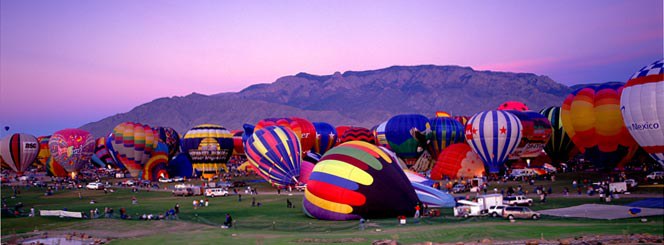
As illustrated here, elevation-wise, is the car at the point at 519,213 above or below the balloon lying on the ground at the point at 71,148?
below

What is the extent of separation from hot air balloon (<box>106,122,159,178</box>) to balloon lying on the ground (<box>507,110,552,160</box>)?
127 ft

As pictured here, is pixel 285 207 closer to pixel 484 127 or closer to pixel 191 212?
pixel 191 212

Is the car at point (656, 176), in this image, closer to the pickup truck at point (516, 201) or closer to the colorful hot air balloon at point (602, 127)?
the colorful hot air balloon at point (602, 127)

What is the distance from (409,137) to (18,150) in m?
43.9

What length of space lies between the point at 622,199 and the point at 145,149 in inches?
2007

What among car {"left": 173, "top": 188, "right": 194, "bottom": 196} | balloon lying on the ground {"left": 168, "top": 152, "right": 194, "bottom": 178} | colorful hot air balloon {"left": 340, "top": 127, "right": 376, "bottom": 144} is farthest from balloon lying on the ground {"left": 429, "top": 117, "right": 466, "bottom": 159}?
balloon lying on the ground {"left": 168, "top": 152, "right": 194, "bottom": 178}

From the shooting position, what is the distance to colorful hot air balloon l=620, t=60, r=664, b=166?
33219 mm

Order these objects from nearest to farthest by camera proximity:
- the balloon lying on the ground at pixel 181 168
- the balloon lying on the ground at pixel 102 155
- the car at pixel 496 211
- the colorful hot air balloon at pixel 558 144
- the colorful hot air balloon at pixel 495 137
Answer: the car at pixel 496 211, the colorful hot air balloon at pixel 495 137, the colorful hot air balloon at pixel 558 144, the balloon lying on the ground at pixel 181 168, the balloon lying on the ground at pixel 102 155

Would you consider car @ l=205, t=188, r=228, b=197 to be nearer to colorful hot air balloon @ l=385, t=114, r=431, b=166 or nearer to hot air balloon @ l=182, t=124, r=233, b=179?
colorful hot air balloon @ l=385, t=114, r=431, b=166

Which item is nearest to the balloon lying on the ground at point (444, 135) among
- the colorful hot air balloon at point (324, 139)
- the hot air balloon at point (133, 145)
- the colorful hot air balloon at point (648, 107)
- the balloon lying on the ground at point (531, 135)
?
the balloon lying on the ground at point (531, 135)

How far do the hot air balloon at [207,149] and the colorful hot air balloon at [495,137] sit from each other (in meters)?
30.2

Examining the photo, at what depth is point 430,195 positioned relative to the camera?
29.2 meters

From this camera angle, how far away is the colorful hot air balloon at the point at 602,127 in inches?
1693

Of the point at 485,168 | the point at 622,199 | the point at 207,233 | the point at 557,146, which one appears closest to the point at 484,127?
the point at 485,168
